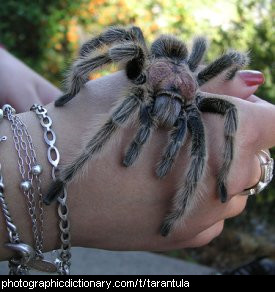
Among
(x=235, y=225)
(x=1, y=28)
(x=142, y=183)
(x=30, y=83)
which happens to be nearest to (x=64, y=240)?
(x=142, y=183)

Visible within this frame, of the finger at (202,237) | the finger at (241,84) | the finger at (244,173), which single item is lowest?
the finger at (202,237)

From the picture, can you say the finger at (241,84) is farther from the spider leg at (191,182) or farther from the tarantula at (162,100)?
the spider leg at (191,182)

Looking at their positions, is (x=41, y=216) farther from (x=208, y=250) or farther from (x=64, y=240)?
(x=208, y=250)

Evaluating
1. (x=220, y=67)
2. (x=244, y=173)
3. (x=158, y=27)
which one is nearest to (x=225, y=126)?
(x=244, y=173)

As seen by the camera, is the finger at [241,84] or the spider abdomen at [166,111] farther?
the finger at [241,84]

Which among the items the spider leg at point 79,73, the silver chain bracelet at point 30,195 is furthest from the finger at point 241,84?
the silver chain bracelet at point 30,195
